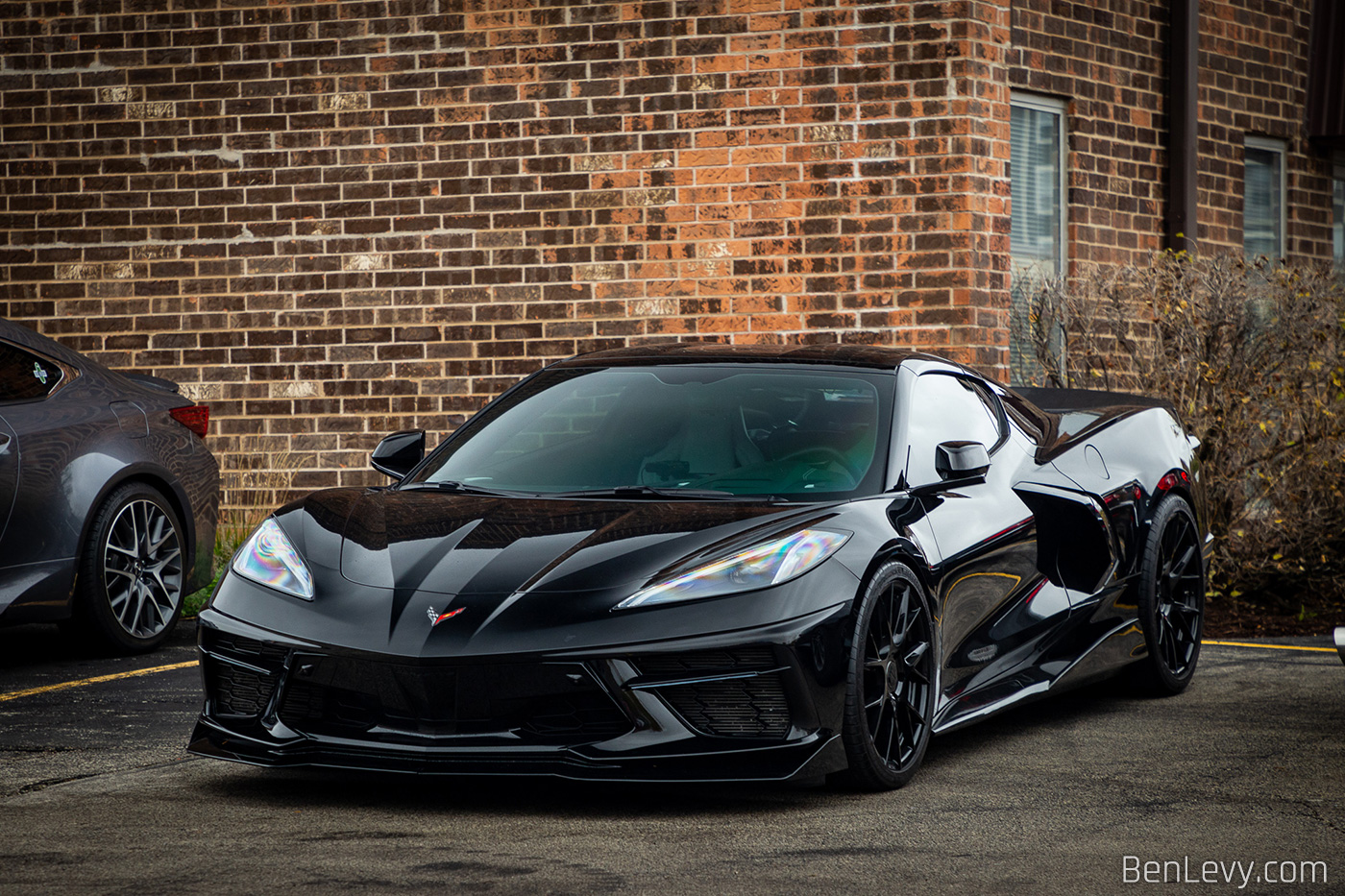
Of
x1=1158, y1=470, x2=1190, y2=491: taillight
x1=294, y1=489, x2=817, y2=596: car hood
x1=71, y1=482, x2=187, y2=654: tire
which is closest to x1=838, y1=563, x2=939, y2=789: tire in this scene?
x1=294, y1=489, x2=817, y2=596: car hood

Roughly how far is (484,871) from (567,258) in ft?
25.1

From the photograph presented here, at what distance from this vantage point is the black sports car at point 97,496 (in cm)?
711

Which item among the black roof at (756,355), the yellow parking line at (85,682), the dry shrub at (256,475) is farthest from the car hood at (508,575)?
the dry shrub at (256,475)

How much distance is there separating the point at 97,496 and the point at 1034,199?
268 inches

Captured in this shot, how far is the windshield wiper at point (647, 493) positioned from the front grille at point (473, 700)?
0.92 meters

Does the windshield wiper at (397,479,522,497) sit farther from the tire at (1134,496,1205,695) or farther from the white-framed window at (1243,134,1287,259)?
the white-framed window at (1243,134,1287,259)

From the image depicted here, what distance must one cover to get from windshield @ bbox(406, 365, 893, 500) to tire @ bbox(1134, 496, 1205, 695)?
5.21ft

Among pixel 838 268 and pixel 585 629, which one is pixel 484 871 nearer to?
pixel 585 629

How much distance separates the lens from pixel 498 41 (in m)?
11.5

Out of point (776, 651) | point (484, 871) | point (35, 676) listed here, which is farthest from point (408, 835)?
point (35, 676)

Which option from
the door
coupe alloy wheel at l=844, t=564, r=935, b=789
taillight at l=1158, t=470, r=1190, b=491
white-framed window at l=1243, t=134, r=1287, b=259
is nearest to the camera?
coupe alloy wheel at l=844, t=564, r=935, b=789

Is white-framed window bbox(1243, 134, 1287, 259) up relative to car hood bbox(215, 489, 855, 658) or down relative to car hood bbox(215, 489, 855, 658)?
up

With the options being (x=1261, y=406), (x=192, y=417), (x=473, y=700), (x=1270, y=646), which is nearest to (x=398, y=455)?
(x=473, y=700)

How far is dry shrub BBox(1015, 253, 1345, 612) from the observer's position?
955 centimetres
